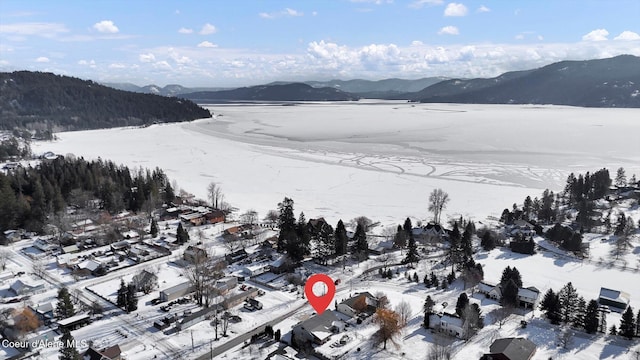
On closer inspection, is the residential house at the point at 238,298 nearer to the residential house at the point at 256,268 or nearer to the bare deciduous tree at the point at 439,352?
the residential house at the point at 256,268

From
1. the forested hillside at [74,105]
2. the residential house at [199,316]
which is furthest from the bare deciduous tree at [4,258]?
the forested hillside at [74,105]

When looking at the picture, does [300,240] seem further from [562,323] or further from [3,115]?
[3,115]

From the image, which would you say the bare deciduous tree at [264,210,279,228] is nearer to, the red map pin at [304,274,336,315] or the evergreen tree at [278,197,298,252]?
the evergreen tree at [278,197,298,252]

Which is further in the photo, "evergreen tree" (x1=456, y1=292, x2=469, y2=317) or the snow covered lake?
the snow covered lake

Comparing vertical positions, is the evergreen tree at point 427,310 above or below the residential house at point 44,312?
above

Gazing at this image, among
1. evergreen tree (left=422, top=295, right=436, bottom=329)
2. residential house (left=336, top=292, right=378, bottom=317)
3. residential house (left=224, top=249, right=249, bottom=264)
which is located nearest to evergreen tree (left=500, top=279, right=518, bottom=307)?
evergreen tree (left=422, top=295, right=436, bottom=329)

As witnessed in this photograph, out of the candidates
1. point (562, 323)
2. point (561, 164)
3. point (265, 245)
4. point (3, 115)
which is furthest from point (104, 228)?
point (3, 115)

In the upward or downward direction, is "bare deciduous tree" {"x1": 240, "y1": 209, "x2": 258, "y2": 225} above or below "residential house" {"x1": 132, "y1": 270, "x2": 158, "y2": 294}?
above
